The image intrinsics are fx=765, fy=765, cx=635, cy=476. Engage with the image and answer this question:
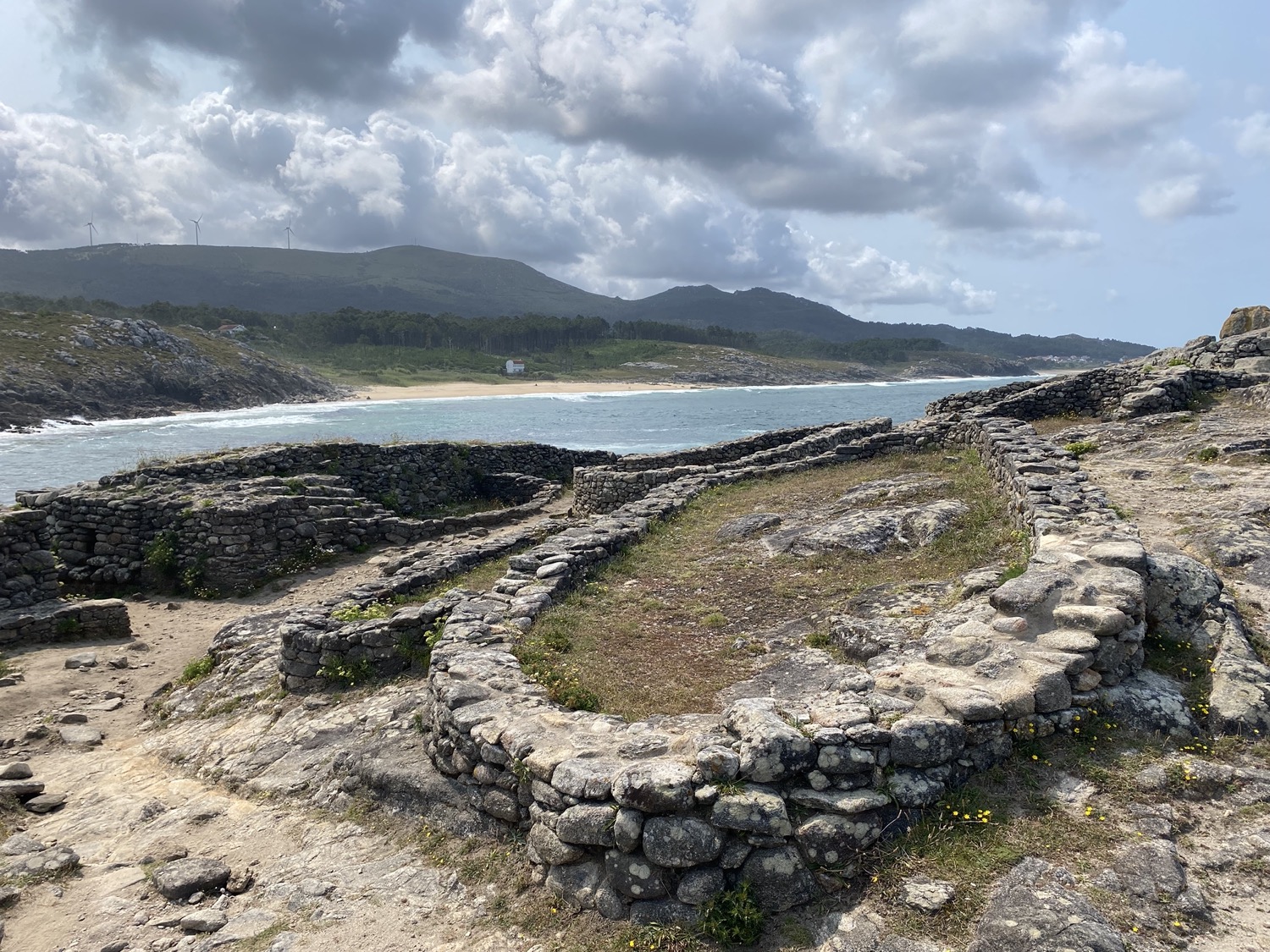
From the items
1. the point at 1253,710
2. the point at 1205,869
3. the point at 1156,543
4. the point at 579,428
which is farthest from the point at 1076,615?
the point at 579,428

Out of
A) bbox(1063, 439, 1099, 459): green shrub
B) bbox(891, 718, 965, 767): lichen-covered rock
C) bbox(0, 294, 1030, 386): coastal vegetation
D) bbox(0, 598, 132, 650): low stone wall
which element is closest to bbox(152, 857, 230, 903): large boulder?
bbox(891, 718, 965, 767): lichen-covered rock

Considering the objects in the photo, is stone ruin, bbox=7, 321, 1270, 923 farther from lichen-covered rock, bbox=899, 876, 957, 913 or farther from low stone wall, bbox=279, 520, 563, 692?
lichen-covered rock, bbox=899, 876, 957, 913

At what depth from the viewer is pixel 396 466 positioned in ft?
80.6

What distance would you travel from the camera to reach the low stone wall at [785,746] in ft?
16.4

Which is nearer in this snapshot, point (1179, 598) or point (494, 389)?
point (1179, 598)

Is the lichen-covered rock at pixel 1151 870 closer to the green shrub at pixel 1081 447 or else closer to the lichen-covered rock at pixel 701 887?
the lichen-covered rock at pixel 701 887

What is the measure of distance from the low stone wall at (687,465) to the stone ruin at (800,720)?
399 inches

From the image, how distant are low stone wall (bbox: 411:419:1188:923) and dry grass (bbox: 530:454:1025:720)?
718mm

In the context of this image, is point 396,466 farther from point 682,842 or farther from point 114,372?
point 114,372

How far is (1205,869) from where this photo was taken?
4.69 m

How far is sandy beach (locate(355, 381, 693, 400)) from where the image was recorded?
11012 centimetres

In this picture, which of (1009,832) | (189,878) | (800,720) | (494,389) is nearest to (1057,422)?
(1009,832)

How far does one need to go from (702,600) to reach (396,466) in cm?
1677

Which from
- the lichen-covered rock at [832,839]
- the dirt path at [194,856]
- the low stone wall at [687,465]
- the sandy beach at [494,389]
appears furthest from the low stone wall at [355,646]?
the sandy beach at [494,389]
